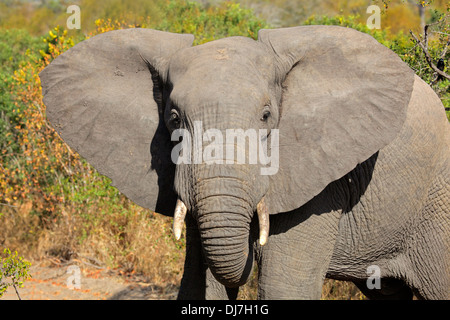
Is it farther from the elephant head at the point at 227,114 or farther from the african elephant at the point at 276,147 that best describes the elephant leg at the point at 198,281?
the elephant head at the point at 227,114

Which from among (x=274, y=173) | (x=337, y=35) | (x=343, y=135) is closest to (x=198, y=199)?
(x=274, y=173)

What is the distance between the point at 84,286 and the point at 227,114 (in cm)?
466

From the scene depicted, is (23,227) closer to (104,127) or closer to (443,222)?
(104,127)

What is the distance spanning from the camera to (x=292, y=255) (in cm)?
390

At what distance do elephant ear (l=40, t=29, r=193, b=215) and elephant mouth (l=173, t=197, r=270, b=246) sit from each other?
62 centimetres

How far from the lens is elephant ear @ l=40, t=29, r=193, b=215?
403cm

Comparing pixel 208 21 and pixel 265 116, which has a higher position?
pixel 208 21

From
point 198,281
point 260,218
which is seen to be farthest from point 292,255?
point 198,281

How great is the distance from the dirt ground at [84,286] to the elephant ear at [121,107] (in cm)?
307

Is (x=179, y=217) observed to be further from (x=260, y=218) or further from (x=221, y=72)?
(x=221, y=72)

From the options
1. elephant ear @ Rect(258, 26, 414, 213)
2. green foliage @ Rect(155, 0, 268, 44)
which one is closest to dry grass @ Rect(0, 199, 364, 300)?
elephant ear @ Rect(258, 26, 414, 213)

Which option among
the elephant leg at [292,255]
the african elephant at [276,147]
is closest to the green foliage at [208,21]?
the african elephant at [276,147]

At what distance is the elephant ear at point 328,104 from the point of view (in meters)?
3.76

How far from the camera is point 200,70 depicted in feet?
11.5
